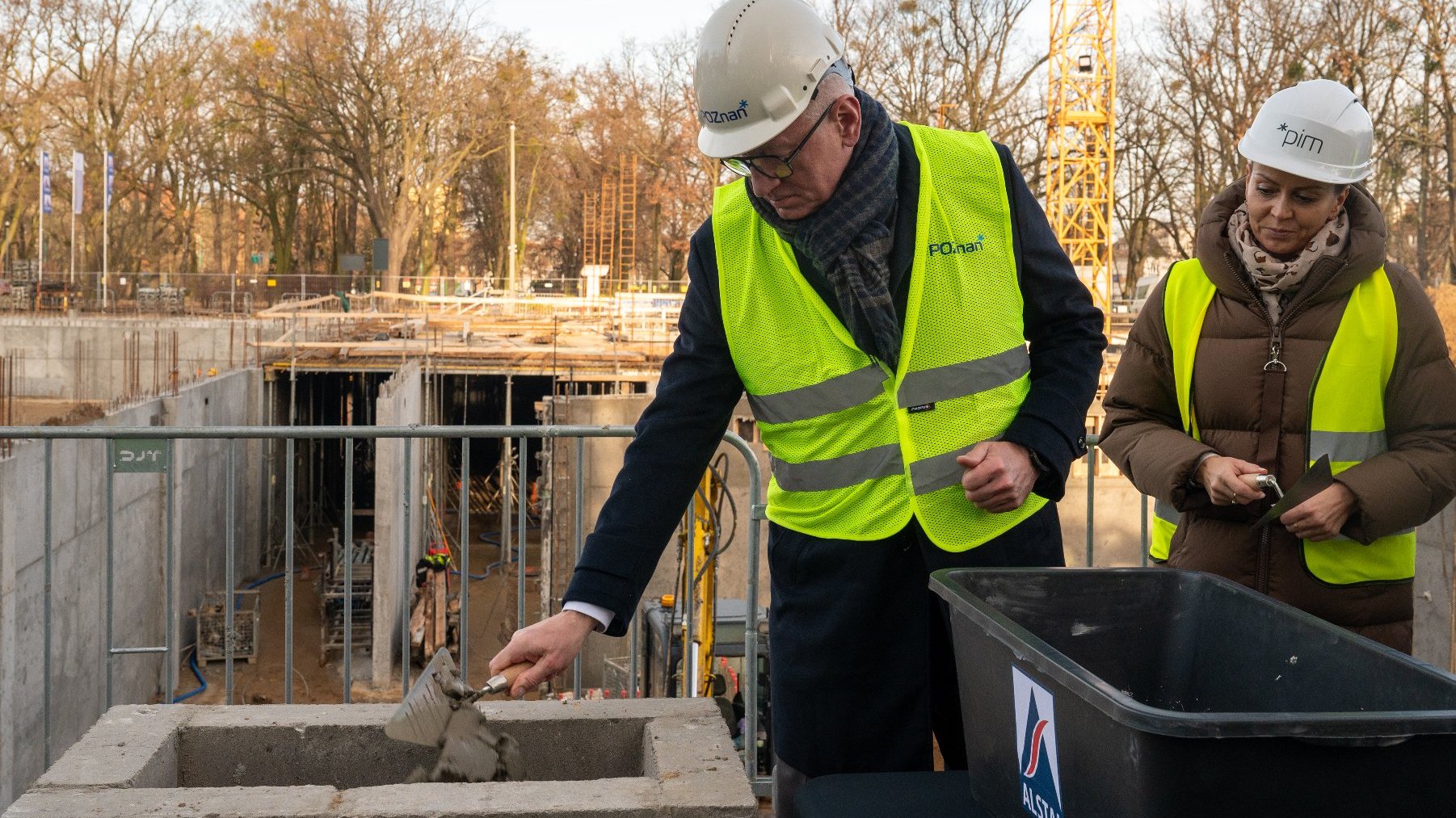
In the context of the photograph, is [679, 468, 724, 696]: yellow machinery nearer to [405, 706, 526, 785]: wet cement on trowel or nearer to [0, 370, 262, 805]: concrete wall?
[405, 706, 526, 785]: wet cement on trowel

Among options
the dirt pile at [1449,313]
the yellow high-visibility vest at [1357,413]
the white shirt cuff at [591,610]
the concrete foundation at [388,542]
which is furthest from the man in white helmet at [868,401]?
the concrete foundation at [388,542]

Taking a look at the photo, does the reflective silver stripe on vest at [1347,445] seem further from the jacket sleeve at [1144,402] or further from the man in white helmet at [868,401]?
the man in white helmet at [868,401]

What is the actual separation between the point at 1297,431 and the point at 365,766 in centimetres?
224

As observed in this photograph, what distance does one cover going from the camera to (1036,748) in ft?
5.85

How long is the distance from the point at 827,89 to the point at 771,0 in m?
0.18

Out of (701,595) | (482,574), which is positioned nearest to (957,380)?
(701,595)

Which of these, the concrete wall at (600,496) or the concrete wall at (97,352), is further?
the concrete wall at (97,352)

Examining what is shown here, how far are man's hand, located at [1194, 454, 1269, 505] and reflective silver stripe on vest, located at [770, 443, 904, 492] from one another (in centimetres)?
81

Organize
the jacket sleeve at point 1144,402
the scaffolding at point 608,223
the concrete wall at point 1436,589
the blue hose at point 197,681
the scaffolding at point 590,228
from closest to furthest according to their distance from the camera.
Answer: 1. the jacket sleeve at point 1144,402
2. the concrete wall at point 1436,589
3. the blue hose at point 197,681
4. the scaffolding at point 608,223
5. the scaffolding at point 590,228

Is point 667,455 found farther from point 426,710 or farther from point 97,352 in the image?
point 97,352

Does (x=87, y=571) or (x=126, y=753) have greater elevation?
(x=126, y=753)

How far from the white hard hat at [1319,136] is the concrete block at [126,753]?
2.68 metres

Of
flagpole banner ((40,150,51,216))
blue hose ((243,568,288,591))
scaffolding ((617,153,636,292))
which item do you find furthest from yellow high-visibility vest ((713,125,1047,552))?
scaffolding ((617,153,636,292))

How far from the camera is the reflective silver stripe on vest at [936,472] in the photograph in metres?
2.47
